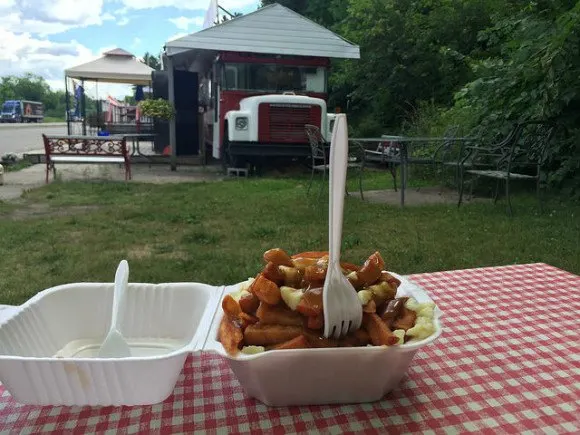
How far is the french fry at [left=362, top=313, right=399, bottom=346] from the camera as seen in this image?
0.75 m

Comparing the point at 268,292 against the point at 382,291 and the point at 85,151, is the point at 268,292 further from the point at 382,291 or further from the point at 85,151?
the point at 85,151

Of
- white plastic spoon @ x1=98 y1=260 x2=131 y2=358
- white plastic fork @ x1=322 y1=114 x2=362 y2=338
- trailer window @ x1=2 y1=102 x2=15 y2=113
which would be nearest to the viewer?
white plastic fork @ x1=322 y1=114 x2=362 y2=338

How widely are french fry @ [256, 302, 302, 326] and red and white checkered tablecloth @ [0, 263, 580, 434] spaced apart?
0.15 metres

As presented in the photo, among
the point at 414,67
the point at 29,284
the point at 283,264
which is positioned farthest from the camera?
the point at 414,67

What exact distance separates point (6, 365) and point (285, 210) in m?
5.24

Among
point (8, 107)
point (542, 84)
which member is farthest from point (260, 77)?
point (8, 107)

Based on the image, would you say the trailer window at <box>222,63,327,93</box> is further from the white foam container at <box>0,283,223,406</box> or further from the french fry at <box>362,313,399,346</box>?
the french fry at <box>362,313,399,346</box>

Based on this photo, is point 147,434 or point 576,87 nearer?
point 147,434

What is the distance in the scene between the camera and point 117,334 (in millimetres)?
913

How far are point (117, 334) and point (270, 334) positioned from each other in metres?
0.32

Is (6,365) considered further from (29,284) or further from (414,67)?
(414,67)

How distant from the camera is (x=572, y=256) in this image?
12.8ft

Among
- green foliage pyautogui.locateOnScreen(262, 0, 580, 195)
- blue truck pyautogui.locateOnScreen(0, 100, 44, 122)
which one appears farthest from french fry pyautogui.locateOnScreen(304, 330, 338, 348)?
blue truck pyautogui.locateOnScreen(0, 100, 44, 122)

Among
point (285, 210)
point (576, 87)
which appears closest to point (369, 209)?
point (285, 210)
